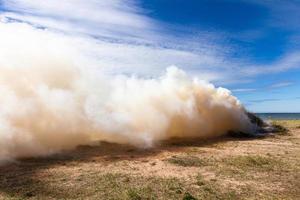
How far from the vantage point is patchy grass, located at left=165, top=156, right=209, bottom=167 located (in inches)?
813

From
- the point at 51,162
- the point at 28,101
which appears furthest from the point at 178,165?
the point at 28,101

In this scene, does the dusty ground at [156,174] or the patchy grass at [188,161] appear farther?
the patchy grass at [188,161]

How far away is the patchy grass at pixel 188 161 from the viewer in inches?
813

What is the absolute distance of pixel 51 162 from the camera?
2062 centimetres

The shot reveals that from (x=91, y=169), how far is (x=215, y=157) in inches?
319

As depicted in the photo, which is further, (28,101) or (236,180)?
(28,101)

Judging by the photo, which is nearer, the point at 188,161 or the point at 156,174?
the point at 156,174

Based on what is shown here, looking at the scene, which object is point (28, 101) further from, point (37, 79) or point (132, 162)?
point (132, 162)

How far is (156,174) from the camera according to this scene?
18.3 metres

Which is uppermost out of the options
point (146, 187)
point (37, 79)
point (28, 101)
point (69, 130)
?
point (37, 79)

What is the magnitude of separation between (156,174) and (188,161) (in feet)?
11.8

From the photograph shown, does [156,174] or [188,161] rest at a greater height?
[188,161]

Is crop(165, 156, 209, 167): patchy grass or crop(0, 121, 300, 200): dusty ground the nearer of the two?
crop(0, 121, 300, 200): dusty ground

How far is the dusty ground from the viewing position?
1523 cm
